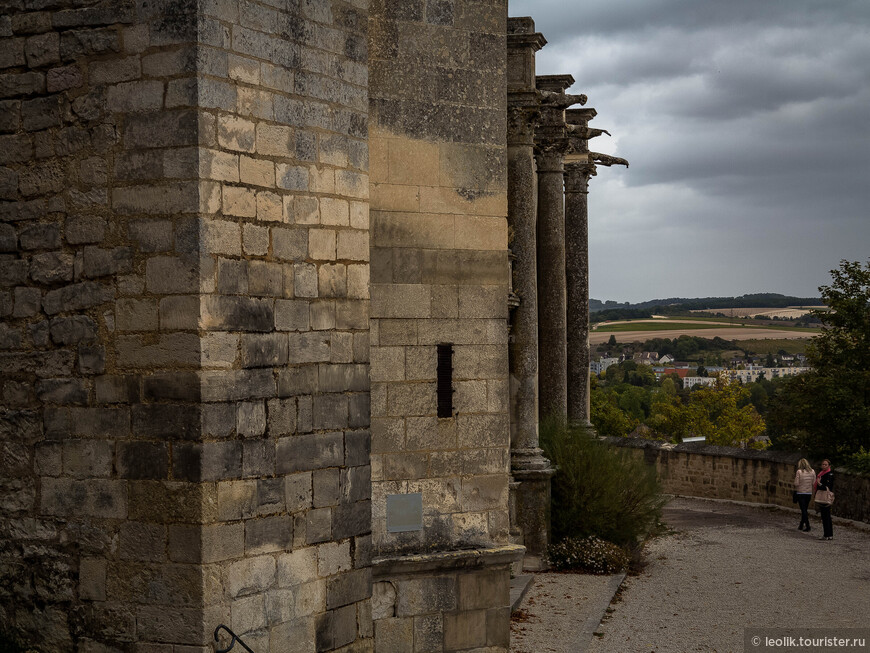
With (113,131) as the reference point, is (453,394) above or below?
below

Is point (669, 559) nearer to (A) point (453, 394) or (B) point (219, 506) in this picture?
(A) point (453, 394)

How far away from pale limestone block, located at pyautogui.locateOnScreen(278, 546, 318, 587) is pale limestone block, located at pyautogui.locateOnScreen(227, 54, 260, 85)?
283 cm

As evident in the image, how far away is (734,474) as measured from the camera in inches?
857

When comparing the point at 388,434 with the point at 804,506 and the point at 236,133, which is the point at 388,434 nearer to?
the point at 236,133

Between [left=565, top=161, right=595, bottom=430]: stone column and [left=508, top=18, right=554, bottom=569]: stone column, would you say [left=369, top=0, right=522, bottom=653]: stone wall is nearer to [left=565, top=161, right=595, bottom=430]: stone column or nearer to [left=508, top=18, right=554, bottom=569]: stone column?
[left=508, top=18, right=554, bottom=569]: stone column

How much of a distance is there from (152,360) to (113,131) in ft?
4.44

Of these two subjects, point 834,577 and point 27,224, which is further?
point 834,577

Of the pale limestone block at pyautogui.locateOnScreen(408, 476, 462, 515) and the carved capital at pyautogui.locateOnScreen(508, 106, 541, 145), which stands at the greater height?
the carved capital at pyautogui.locateOnScreen(508, 106, 541, 145)

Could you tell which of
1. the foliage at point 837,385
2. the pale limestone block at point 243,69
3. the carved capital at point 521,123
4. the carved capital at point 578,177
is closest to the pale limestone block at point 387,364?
the pale limestone block at point 243,69

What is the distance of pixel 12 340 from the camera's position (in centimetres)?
647

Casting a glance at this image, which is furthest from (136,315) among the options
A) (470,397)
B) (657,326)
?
(657,326)

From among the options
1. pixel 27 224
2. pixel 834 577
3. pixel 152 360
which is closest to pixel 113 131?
pixel 27 224

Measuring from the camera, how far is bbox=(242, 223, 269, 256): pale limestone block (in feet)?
20.2

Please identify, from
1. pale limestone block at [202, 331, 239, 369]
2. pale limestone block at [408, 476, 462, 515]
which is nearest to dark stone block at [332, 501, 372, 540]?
pale limestone block at [408, 476, 462, 515]
